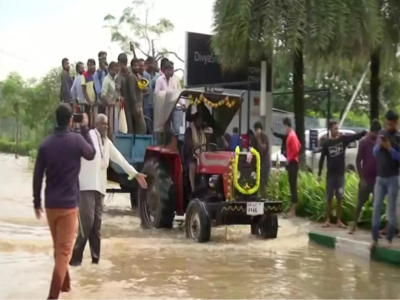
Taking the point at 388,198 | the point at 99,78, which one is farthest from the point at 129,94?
the point at 388,198

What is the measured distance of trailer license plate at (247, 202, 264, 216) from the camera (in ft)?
37.0

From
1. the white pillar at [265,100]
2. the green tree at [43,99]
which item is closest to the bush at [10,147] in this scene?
the green tree at [43,99]

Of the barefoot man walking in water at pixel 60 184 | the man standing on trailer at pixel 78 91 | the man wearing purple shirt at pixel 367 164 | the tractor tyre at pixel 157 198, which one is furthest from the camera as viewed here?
the man standing on trailer at pixel 78 91

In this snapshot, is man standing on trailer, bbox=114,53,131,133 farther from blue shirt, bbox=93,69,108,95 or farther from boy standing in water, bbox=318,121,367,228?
boy standing in water, bbox=318,121,367,228

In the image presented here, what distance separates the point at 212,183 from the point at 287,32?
497 cm

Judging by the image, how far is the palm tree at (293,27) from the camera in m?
15.4

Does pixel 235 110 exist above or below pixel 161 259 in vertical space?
above

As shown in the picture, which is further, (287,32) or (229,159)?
(287,32)

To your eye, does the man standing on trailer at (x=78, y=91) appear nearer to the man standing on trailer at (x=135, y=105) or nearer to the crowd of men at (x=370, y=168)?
the man standing on trailer at (x=135, y=105)

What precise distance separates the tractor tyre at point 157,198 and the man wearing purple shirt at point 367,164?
302 centimetres

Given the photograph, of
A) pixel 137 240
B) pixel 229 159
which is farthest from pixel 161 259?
pixel 229 159

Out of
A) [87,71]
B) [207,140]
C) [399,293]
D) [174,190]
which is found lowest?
[399,293]

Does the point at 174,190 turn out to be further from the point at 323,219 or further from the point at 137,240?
the point at 323,219

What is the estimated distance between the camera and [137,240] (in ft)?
37.8
